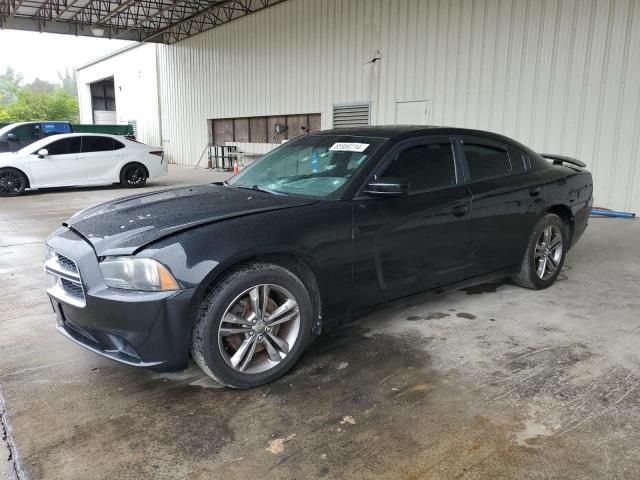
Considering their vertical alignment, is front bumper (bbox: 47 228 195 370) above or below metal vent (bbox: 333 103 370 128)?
below

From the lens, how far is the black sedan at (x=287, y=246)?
8.38ft

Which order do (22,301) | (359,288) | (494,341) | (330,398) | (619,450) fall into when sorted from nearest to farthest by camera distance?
1. (619,450)
2. (330,398)
3. (359,288)
4. (494,341)
5. (22,301)

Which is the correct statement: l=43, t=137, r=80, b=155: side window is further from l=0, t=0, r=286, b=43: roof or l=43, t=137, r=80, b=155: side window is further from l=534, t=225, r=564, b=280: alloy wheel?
l=534, t=225, r=564, b=280: alloy wheel

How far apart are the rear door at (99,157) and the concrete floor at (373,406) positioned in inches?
343

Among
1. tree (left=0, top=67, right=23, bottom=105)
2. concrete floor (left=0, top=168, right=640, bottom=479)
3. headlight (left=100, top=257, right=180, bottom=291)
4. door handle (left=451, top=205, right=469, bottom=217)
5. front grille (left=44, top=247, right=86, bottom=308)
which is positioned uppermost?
tree (left=0, top=67, right=23, bottom=105)

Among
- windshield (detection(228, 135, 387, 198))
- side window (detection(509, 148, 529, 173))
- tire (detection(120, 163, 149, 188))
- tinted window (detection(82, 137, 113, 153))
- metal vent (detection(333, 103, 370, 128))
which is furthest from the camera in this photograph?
metal vent (detection(333, 103, 370, 128))

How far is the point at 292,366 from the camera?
3.05m

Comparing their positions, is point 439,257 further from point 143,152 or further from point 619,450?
point 143,152

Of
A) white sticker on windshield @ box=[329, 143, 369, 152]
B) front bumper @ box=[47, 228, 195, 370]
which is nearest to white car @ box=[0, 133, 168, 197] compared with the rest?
white sticker on windshield @ box=[329, 143, 369, 152]

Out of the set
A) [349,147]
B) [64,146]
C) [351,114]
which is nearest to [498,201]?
[349,147]

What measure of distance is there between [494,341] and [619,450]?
1.26 meters

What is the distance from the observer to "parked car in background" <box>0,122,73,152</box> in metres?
12.2

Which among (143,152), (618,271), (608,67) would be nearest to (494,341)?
(618,271)

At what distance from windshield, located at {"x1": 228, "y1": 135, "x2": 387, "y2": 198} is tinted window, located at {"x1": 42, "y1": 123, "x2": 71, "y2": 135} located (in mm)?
13555
